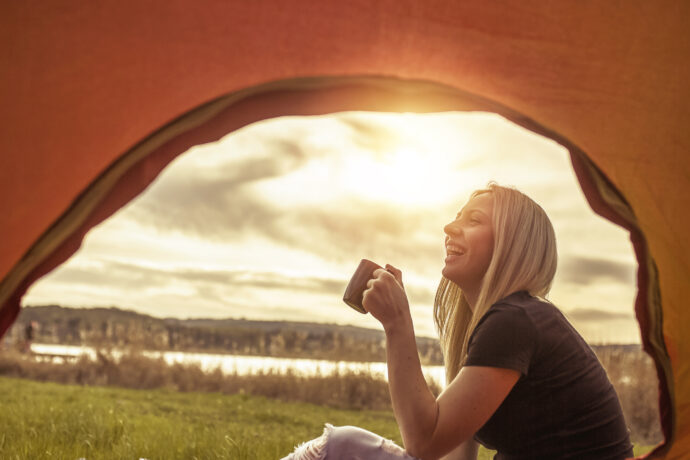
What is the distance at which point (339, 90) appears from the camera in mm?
2174

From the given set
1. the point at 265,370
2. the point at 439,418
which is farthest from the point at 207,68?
the point at 265,370

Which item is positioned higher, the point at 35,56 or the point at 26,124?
the point at 35,56

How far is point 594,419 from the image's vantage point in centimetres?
181

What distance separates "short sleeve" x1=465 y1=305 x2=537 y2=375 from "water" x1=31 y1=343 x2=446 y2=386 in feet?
19.8

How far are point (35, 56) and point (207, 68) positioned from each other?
455mm

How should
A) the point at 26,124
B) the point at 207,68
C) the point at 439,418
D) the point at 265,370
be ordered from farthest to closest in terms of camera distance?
Answer: the point at 265,370 < the point at 207,68 < the point at 26,124 < the point at 439,418

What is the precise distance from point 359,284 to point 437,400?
1.33 feet

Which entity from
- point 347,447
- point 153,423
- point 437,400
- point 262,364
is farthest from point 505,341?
point 262,364

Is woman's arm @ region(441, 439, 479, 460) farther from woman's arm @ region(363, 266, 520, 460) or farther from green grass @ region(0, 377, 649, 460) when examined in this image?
green grass @ region(0, 377, 649, 460)

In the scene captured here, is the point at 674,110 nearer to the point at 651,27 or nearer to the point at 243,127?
the point at 651,27

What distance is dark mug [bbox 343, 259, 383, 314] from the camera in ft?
6.29

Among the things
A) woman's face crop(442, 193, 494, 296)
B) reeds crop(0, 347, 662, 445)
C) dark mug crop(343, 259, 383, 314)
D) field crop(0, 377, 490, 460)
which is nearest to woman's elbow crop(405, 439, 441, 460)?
dark mug crop(343, 259, 383, 314)

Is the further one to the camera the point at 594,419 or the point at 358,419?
the point at 358,419

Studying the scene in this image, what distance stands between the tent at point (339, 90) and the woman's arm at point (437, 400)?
85 centimetres
